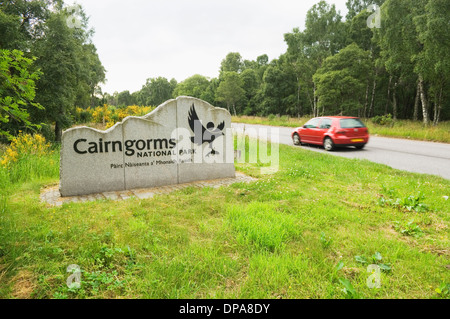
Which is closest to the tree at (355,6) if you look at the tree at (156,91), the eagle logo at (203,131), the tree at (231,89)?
the tree at (231,89)

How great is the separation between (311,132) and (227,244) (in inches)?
437

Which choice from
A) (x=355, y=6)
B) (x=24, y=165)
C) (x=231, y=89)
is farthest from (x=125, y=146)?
(x=231, y=89)

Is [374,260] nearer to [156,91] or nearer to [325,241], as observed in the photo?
[325,241]

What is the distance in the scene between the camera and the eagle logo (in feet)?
21.1

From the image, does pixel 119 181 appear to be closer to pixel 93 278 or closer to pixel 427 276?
pixel 93 278

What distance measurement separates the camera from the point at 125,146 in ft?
18.8

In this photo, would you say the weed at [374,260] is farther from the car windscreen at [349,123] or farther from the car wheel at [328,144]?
the car windscreen at [349,123]

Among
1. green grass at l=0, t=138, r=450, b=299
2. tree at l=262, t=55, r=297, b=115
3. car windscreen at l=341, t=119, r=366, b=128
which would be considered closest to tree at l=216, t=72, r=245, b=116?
tree at l=262, t=55, r=297, b=115

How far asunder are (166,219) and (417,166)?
8.57 meters

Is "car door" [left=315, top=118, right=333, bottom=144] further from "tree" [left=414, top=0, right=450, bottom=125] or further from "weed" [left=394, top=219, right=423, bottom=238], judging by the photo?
"tree" [left=414, top=0, right=450, bottom=125]

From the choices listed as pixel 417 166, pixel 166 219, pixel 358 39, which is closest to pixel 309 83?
pixel 358 39

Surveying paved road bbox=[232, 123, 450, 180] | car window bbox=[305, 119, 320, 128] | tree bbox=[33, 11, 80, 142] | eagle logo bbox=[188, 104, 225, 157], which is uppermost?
tree bbox=[33, 11, 80, 142]

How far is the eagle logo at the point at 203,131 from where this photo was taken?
21.1 feet

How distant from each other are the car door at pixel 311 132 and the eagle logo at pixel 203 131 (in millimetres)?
7580
